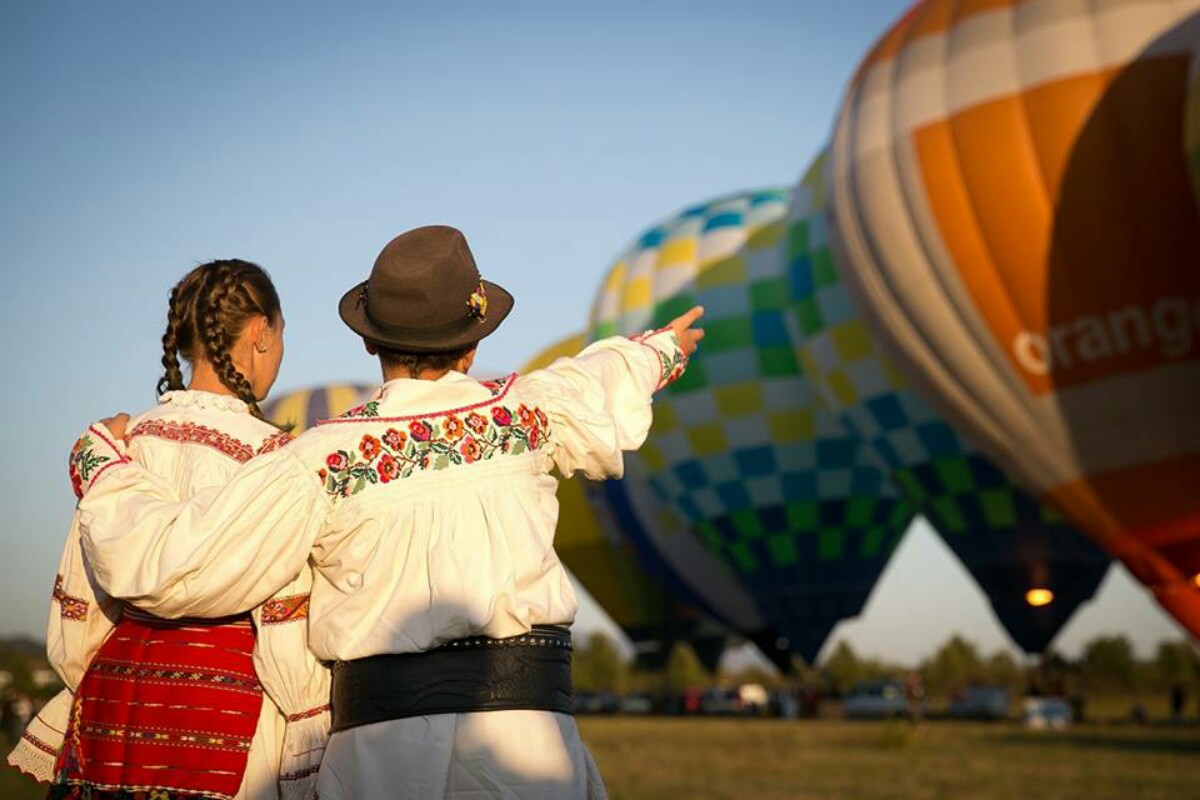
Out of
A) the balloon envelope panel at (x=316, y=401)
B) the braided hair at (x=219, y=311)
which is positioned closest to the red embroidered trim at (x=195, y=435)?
the braided hair at (x=219, y=311)

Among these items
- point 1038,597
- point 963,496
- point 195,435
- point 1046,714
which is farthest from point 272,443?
point 1046,714

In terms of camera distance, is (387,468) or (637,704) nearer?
(387,468)

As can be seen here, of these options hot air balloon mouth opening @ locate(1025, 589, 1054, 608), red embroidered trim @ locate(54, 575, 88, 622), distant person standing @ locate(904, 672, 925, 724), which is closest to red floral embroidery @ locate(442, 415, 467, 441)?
red embroidered trim @ locate(54, 575, 88, 622)

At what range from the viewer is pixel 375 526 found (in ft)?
6.95

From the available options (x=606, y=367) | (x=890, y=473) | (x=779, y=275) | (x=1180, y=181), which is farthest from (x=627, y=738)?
(x=606, y=367)

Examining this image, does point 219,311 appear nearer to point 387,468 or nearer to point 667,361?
point 387,468

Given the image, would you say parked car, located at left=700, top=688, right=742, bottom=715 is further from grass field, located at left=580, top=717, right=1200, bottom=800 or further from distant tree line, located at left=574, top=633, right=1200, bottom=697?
grass field, located at left=580, top=717, right=1200, bottom=800

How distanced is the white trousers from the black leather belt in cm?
2

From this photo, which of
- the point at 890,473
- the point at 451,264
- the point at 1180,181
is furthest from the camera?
the point at 890,473

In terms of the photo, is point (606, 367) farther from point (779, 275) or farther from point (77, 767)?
point (779, 275)

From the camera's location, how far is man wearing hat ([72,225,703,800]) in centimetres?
206

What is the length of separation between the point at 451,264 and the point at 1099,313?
1151 centimetres

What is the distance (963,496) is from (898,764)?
4804mm

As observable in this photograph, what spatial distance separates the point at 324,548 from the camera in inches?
85.2
